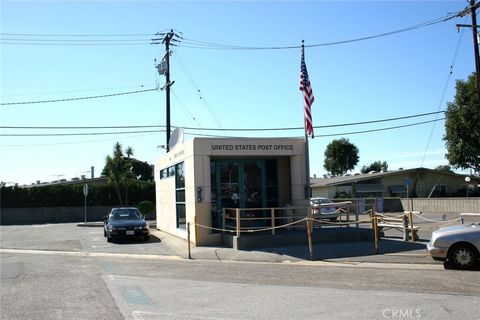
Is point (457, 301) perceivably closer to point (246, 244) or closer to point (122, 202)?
point (246, 244)

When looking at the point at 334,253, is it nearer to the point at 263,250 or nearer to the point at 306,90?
the point at 263,250

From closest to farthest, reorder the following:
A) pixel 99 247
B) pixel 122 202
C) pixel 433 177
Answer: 1. pixel 99 247
2. pixel 122 202
3. pixel 433 177

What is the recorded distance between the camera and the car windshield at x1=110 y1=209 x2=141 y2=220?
23266 millimetres

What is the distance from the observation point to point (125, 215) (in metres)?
23.5

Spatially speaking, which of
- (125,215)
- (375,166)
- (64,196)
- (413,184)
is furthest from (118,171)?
(375,166)

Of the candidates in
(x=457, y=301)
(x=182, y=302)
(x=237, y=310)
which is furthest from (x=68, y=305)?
(x=457, y=301)

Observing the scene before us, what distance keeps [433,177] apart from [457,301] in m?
45.3

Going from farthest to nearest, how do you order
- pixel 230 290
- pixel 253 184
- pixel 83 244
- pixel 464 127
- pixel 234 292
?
pixel 464 127
pixel 83 244
pixel 253 184
pixel 230 290
pixel 234 292

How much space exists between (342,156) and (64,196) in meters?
57.0

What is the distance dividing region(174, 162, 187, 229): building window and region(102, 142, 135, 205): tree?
71.8 ft

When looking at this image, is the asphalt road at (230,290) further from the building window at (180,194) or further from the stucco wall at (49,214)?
the stucco wall at (49,214)

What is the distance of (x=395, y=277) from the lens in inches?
433

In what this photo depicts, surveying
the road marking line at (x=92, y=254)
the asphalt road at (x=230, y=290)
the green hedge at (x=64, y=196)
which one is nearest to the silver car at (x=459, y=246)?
the asphalt road at (x=230, y=290)

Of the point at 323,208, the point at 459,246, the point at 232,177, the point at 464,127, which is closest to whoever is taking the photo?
the point at 459,246
